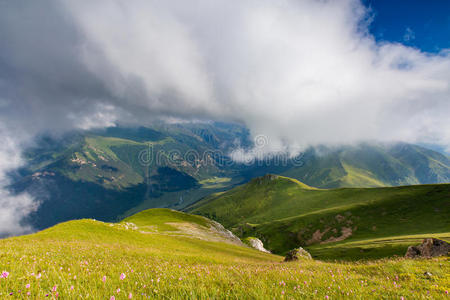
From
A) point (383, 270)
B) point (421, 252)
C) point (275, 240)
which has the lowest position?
point (275, 240)

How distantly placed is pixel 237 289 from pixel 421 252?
23.4 meters

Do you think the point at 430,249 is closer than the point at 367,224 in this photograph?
Yes

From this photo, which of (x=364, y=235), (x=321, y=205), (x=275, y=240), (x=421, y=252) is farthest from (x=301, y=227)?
(x=421, y=252)

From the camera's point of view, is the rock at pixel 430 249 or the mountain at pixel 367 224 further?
the mountain at pixel 367 224

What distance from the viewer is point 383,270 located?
8.36 metres

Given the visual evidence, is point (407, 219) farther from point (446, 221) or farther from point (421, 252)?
point (421, 252)

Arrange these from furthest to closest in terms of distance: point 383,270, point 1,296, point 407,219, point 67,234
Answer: point 407,219 → point 67,234 → point 383,270 → point 1,296

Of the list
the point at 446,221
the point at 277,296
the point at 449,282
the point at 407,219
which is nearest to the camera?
the point at 277,296

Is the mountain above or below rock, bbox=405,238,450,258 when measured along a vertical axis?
below

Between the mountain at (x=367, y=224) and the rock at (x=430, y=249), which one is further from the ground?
the rock at (x=430, y=249)

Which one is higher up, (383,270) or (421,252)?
(383,270)

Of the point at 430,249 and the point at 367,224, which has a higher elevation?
the point at 430,249

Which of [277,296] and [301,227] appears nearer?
[277,296]

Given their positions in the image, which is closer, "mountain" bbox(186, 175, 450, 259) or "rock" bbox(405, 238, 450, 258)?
"rock" bbox(405, 238, 450, 258)
